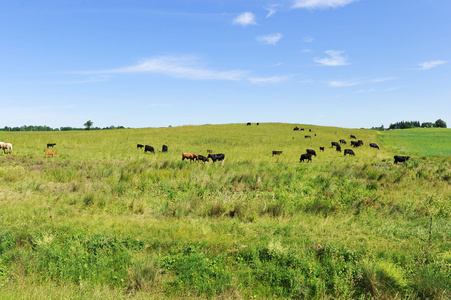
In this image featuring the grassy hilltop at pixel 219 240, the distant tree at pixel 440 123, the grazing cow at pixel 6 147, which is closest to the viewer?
the grassy hilltop at pixel 219 240

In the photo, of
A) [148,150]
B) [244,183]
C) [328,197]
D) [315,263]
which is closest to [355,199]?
[328,197]

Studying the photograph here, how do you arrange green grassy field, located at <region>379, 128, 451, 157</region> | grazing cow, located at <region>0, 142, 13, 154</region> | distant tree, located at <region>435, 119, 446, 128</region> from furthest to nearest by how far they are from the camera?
distant tree, located at <region>435, 119, 446, 128</region>
green grassy field, located at <region>379, 128, 451, 157</region>
grazing cow, located at <region>0, 142, 13, 154</region>

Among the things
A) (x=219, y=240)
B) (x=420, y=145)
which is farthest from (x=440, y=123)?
(x=219, y=240)

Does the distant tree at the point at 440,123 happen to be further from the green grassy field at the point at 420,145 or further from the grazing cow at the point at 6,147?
the grazing cow at the point at 6,147

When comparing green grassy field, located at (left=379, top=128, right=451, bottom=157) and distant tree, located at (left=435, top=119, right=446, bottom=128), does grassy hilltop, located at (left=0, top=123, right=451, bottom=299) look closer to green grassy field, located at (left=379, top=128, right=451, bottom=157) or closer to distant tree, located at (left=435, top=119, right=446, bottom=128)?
green grassy field, located at (left=379, top=128, right=451, bottom=157)

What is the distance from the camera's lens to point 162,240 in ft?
23.7

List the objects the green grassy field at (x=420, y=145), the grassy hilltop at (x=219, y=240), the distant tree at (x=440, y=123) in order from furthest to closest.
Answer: the distant tree at (x=440, y=123) < the green grassy field at (x=420, y=145) < the grassy hilltop at (x=219, y=240)

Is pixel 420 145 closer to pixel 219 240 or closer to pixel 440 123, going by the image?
pixel 219 240

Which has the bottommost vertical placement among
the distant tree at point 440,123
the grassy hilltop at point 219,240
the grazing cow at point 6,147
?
the grassy hilltop at point 219,240

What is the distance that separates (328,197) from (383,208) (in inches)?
90.0

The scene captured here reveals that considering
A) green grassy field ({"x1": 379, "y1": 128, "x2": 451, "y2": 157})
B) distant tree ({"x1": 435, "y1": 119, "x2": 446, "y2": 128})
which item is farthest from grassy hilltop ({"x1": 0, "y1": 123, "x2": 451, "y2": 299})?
distant tree ({"x1": 435, "y1": 119, "x2": 446, "y2": 128})

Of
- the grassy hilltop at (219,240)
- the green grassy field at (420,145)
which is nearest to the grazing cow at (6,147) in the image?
the grassy hilltop at (219,240)

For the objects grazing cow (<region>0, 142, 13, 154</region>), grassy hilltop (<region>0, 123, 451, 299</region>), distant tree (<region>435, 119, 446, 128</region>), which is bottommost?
grassy hilltop (<region>0, 123, 451, 299</region>)

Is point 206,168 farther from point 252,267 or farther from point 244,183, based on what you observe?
point 252,267
